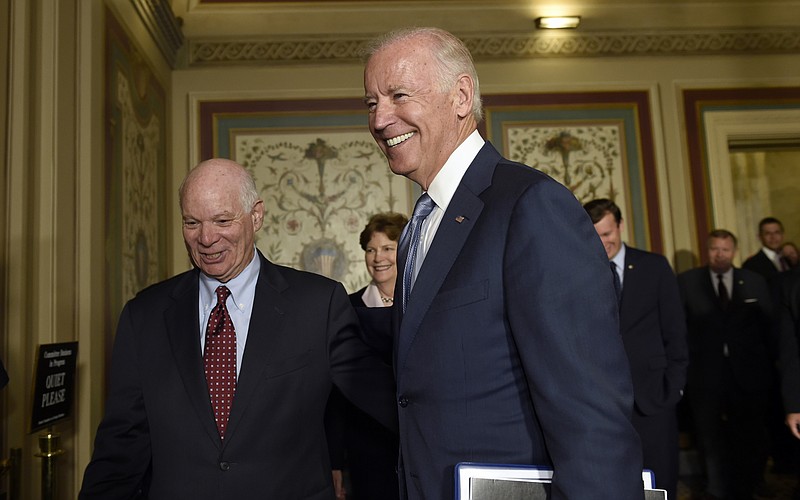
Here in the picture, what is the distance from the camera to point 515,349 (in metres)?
1.18

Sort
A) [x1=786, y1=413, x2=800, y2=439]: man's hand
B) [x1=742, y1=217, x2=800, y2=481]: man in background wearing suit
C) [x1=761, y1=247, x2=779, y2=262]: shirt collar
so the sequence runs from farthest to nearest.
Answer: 1. [x1=761, y1=247, x2=779, y2=262]: shirt collar
2. [x1=742, y1=217, x2=800, y2=481]: man in background wearing suit
3. [x1=786, y1=413, x2=800, y2=439]: man's hand

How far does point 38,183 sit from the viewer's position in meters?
2.94

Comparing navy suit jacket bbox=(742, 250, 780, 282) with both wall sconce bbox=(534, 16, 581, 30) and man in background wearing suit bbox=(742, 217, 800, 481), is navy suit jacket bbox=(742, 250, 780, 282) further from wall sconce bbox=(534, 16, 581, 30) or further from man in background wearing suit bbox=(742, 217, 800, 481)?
wall sconce bbox=(534, 16, 581, 30)

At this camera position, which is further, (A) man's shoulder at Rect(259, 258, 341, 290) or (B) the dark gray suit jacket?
(B) the dark gray suit jacket

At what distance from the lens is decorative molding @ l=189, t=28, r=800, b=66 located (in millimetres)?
5363

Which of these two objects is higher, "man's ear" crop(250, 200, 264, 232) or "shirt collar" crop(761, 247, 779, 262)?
"shirt collar" crop(761, 247, 779, 262)

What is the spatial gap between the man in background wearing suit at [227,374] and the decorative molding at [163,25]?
3067mm

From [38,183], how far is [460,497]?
2.49 meters

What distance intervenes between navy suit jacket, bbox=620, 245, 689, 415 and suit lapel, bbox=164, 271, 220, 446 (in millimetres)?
2253

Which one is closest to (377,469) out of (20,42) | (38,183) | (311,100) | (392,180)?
(38,183)

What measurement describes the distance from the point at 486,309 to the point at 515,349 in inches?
3.1


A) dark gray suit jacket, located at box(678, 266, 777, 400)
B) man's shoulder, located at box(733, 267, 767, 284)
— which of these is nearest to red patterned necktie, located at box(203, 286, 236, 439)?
dark gray suit jacket, located at box(678, 266, 777, 400)

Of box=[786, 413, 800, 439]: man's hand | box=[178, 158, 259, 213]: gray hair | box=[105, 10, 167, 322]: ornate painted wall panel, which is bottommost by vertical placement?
box=[786, 413, 800, 439]: man's hand

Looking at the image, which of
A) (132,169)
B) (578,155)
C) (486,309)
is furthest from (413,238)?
(578,155)
